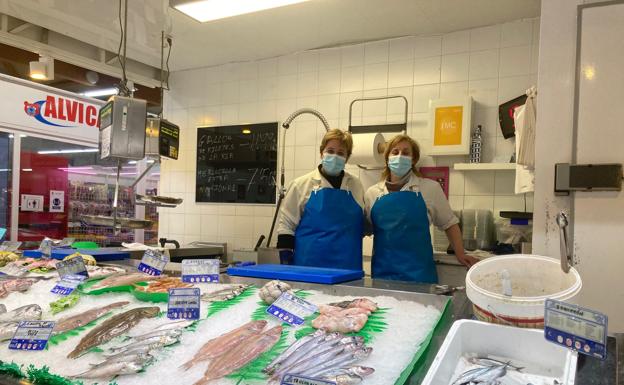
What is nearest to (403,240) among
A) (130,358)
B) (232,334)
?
(232,334)

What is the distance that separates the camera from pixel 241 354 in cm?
122

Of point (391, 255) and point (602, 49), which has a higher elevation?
point (602, 49)

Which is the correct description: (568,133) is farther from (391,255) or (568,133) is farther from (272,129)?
(272,129)

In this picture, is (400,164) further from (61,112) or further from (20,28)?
(61,112)

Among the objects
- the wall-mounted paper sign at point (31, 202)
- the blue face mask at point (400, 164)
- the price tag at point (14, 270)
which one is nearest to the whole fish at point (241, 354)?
the price tag at point (14, 270)

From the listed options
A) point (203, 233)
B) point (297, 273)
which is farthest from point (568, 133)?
point (203, 233)

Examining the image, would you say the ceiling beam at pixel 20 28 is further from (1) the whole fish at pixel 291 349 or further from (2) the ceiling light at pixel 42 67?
(1) the whole fish at pixel 291 349

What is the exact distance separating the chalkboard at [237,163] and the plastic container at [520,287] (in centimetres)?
400

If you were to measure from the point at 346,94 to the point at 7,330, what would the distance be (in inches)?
162

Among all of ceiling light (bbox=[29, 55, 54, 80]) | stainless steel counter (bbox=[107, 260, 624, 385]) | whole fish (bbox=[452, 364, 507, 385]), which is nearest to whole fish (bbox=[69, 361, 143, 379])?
stainless steel counter (bbox=[107, 260, 624, 385])

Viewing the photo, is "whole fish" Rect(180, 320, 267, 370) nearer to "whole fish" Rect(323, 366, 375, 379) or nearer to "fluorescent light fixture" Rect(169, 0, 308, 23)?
"whole fish" Rect(323, 366, 375, 379)

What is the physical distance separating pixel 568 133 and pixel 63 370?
2.56m

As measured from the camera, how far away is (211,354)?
1.25 metres

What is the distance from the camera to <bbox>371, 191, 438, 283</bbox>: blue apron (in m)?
3.10
